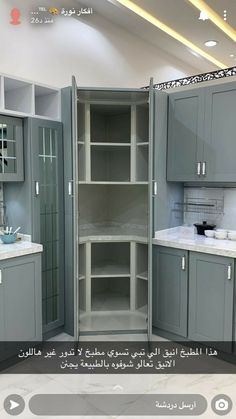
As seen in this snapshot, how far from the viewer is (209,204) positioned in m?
3.28

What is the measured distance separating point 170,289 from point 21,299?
1.27 metres

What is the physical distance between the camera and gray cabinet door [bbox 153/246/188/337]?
113 inches

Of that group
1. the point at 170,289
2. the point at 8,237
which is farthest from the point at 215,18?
the point at 8,237

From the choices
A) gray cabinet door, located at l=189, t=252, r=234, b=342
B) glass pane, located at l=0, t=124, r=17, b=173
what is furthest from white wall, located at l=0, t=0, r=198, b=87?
gray cabinet door, located at l=189, t=252, r=234, b=342

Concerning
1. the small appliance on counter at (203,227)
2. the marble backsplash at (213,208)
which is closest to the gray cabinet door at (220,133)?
the marble backsplash at (213,208)

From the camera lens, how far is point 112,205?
3.77 m

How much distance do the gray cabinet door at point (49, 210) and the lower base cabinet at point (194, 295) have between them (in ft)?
2.93

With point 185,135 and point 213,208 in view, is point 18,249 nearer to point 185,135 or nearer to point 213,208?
point 185,135

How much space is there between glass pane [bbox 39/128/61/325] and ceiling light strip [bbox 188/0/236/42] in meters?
1.80

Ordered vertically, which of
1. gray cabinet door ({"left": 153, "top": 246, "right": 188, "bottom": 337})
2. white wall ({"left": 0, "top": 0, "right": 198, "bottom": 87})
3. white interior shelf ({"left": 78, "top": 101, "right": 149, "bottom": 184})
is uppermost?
white wall ({"left": 0, "top": 0, "right": 198, "bottom": 87})

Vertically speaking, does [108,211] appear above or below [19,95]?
below

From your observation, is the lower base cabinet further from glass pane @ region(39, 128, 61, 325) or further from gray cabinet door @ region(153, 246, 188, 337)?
glass pane @ region(39, 128, 61, 325)

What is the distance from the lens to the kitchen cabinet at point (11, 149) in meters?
2.66

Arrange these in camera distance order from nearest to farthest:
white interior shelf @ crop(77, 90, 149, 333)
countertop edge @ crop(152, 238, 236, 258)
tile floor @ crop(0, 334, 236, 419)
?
tile floor @ crop(0, 334, 236, 419) < countertop edge @ crop(152, 238, 236, 258) < white interior shelf @ crop(77, 90, 149, 333)
